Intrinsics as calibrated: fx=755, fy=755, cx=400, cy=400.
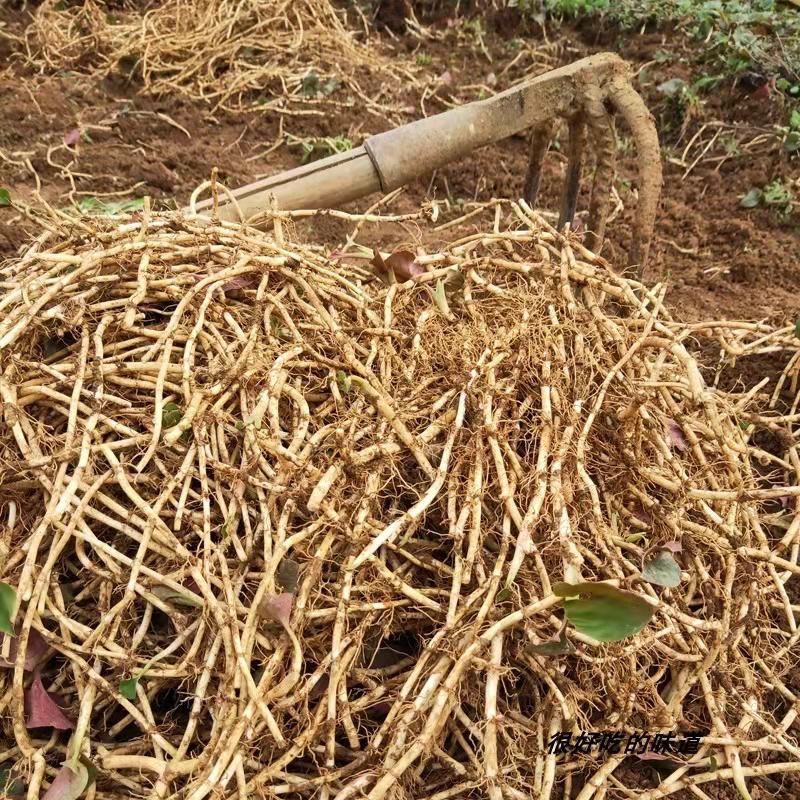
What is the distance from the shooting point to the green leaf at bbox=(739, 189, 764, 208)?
2.50 m

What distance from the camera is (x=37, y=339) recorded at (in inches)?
44.6

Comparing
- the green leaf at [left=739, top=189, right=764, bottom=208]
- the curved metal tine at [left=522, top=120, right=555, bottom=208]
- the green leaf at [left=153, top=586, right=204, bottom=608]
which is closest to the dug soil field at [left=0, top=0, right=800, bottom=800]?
the green leaf at [left=153, top=586, right=204, bottom=608]

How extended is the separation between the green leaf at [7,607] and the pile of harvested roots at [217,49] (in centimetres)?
263

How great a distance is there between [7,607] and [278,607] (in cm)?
31

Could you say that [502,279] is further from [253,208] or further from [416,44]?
[416,44]

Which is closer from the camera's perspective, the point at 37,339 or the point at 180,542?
the point at 180,542

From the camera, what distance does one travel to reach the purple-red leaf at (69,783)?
0.84 m

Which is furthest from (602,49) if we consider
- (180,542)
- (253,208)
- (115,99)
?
(180,542)

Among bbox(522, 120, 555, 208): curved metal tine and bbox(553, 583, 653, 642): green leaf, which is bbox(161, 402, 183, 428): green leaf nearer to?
bbox(553, 583, 653, 642): green leaf

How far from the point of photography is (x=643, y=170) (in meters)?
1.73

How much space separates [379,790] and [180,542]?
39 cm

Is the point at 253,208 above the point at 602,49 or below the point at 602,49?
above

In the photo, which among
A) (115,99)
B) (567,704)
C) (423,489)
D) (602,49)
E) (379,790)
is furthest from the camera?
(602,49)

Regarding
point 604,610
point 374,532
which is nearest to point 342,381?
point 374,532
